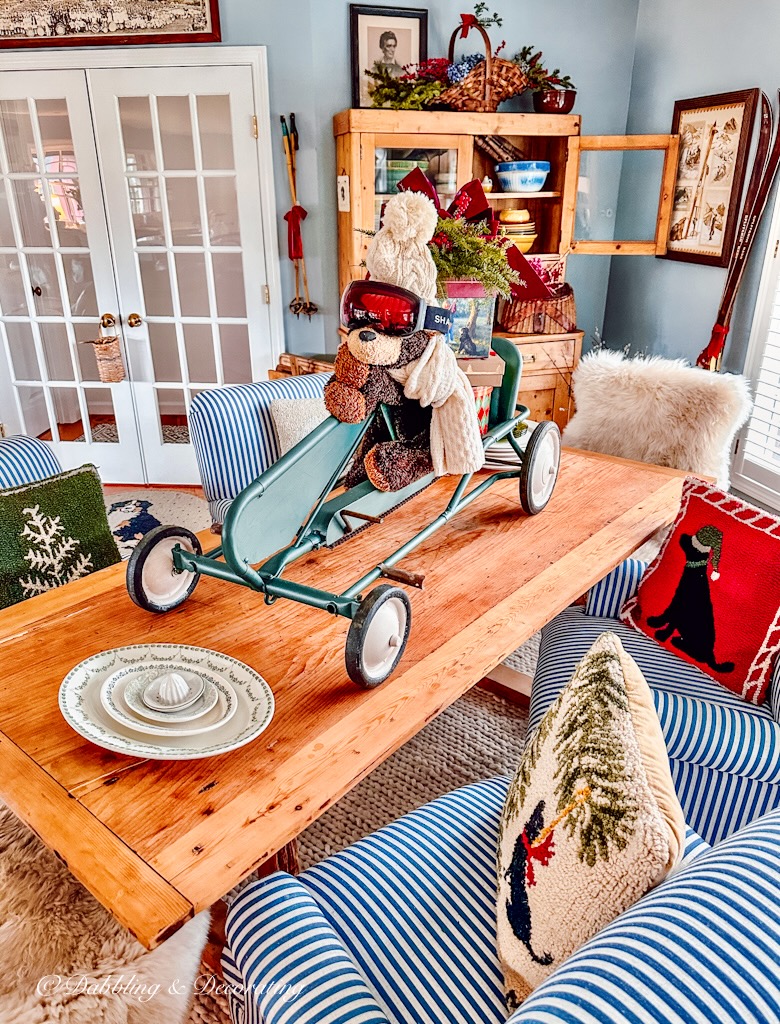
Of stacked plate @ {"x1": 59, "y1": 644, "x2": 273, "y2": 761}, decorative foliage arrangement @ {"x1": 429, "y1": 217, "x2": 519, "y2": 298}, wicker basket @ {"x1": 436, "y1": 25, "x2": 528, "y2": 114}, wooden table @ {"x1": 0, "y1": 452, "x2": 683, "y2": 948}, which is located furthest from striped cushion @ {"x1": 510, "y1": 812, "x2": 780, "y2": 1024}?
wicker basket @ {"x1": 436, "y1": 25, "x2": 528, "y2": 114}

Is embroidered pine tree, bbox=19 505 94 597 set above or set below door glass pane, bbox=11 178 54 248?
below

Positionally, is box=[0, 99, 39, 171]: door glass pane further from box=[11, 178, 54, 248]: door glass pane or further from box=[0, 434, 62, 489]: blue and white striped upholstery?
box=[0, 434, 62, 489]: blue and white striped upholstery

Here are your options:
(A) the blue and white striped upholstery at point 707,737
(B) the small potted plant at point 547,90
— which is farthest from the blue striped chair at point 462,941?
(B) the small potted plant at point 547,90

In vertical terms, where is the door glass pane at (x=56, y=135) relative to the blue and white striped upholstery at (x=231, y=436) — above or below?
above

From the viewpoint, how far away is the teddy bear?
138cm

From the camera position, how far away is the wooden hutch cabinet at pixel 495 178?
10.8ft

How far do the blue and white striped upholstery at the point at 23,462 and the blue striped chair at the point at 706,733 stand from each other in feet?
4.38

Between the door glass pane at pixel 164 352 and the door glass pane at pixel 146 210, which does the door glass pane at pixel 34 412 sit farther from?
the door glass pane at pixel 146 210

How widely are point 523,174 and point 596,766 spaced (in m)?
3.33

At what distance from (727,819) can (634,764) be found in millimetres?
870

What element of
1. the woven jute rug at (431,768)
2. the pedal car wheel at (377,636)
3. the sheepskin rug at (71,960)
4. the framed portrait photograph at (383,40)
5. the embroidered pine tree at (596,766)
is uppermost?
the framed portrait photograph at (383,40)

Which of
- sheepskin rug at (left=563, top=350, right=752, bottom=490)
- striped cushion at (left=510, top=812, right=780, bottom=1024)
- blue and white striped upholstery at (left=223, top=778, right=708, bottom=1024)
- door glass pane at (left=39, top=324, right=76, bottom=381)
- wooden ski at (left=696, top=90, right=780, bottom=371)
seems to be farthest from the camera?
door glass pane at (left=39, top=324, right=76, bottom=381)

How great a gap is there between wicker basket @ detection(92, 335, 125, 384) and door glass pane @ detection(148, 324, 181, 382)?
170 millimetres

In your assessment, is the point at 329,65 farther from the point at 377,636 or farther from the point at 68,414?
the point at 377,636
